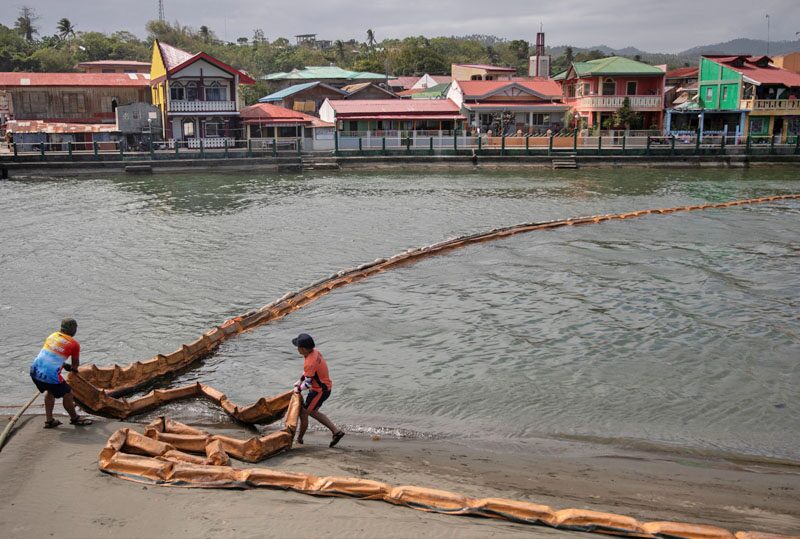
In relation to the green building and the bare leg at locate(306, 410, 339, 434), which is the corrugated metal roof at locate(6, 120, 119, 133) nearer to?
the green building

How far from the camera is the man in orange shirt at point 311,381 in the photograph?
8.30m

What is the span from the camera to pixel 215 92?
5350 centimetres

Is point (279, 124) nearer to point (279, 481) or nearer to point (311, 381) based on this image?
point (311, 381)

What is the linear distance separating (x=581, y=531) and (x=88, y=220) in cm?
2614

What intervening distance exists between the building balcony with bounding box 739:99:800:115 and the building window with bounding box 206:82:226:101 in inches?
1553

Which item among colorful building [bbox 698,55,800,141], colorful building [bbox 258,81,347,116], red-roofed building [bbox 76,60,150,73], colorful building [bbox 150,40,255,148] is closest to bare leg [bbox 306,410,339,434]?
colorful building [bbox 150,40,255,148]

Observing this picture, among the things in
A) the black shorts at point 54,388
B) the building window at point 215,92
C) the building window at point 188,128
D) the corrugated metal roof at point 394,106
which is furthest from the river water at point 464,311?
the corrugated metal roof at point 394,106

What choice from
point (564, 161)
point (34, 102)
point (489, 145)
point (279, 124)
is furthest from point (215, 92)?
point (564, 161)

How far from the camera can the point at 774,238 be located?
2434 centimetres

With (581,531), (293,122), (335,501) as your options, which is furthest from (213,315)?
(293,122)

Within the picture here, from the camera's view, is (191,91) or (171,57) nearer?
(191,91)

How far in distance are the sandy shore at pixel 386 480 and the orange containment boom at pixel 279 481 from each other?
0.34ft

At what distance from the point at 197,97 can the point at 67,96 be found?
14.1 metres

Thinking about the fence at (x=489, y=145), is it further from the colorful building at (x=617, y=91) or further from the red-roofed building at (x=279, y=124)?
the colorful building at (x=617, y=91)
